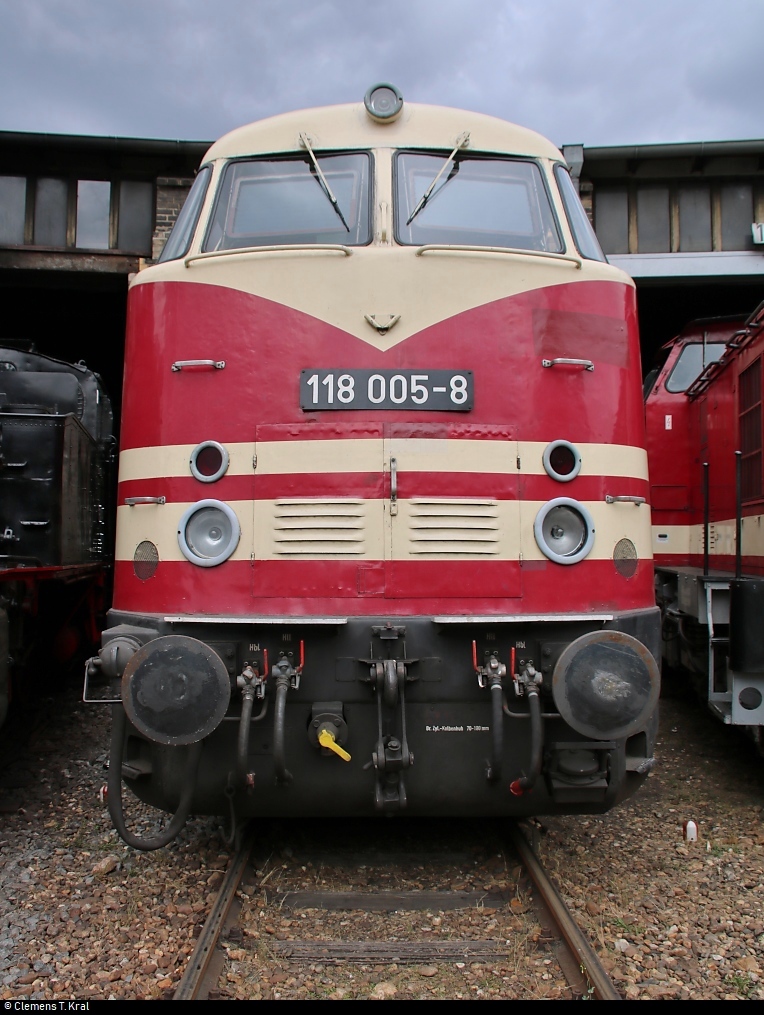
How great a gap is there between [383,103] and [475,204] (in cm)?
73

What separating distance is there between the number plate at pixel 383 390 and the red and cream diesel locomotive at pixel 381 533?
1 cm

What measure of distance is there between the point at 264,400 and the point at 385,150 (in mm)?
1552

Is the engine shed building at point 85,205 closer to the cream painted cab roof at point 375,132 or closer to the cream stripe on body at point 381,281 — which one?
the cream painted cab roof at point 375,132

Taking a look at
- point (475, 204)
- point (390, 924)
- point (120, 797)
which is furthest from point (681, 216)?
point (120, 797)

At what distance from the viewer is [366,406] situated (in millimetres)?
3654

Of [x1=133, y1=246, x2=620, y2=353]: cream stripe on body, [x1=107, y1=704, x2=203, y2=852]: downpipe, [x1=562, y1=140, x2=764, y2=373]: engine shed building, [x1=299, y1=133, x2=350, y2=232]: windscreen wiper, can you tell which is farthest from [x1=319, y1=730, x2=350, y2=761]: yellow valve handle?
[x1=562, y1=140, x2=764, y2=373]: engine shed building

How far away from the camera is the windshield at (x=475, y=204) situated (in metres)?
4.07

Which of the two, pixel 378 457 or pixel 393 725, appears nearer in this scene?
pixel 393 725

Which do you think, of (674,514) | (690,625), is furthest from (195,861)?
(674,514)

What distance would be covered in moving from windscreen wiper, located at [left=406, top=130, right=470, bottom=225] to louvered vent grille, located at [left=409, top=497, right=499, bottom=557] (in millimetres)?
1528

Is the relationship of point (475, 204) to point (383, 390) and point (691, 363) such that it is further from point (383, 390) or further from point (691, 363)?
point (691, 363)

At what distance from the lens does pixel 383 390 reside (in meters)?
3.66

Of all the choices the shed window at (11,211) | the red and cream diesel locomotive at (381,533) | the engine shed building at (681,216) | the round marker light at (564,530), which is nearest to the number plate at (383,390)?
the red and cream diesel locomotive at (381,533)

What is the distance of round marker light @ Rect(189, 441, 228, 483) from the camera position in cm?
365
